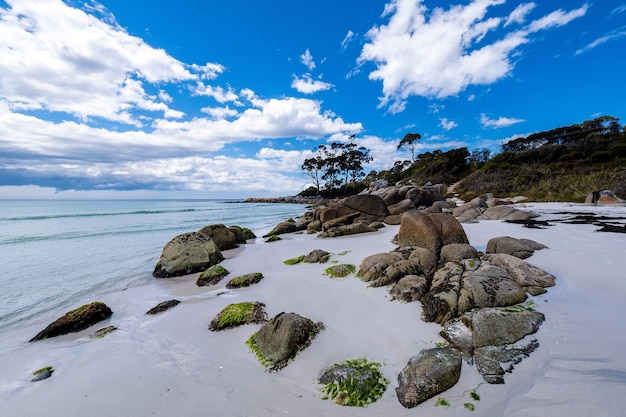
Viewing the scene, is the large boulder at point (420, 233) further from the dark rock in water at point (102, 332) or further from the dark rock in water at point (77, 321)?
the dark rock in water at point (77, 321)

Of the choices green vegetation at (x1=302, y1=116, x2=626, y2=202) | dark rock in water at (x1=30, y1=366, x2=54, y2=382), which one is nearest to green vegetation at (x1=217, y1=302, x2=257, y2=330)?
dark rock in water at (x1=30, y1=366, x2=54, y2=382)

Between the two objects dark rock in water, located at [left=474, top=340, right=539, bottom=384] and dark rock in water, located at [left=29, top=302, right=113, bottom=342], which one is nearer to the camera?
dark rock in water, located at [left=474, top=340, right=539, bottom=384]

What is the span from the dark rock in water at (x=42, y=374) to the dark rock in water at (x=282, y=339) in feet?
9.72

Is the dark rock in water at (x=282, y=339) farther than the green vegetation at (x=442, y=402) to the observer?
Yes

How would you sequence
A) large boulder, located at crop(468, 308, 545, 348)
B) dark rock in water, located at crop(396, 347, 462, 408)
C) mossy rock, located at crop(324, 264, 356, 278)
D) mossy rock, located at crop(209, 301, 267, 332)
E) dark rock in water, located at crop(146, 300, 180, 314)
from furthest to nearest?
mossy rock, located at crop(324, 264, 356, 278) < dark rock in water, located at crop(146, 300, 180, 314) < mossy rock, located at crop(209, 301, 267, 332) < large boulder, located at crop(468, 308, 545, 348) < dark rock in water, located at crop(396, 347, 462, 408)

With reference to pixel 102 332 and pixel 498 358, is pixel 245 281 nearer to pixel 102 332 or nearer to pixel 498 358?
pixel 102 332

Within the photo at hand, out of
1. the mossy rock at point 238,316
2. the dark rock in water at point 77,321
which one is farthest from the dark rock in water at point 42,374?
the mossy rock at point 238,316

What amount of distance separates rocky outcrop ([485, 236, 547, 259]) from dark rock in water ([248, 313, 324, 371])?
5.59 m

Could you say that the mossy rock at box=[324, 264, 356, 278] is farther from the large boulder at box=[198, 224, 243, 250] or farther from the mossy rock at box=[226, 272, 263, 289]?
the large boulder at box=[198, 224, 243, 250]

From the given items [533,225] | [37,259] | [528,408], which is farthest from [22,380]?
[533,225]

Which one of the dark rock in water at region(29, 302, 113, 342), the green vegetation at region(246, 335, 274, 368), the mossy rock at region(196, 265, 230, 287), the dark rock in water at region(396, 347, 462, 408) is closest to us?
the dark rock in water at region(396, 347, 462, 408)

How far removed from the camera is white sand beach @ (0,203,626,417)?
280 cm

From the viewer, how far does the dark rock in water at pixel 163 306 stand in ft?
19.6

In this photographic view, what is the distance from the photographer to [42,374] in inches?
154
